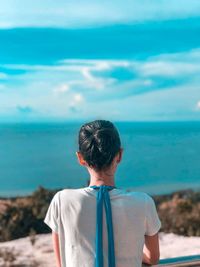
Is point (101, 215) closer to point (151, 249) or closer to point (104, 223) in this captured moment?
point (104, 223)

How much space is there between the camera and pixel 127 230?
112 centimetres

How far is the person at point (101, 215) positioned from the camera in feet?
3.63

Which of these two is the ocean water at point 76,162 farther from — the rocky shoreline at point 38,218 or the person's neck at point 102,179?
the person's neck at point 102,179

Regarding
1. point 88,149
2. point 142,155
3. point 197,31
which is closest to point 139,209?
point 88,149

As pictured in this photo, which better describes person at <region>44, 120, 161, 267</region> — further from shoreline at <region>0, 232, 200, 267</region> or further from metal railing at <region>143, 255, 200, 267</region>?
shoreline at <region>0, 232, 200, 267</region>

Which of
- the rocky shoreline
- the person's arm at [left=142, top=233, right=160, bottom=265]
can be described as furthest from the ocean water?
the person's arm at [left=142, top=233, right=160, bottom=265]

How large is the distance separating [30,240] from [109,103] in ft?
50.3

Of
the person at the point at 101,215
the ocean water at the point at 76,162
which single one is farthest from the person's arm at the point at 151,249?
the ocean water at the point at 76,162

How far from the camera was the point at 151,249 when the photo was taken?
3.86 ft

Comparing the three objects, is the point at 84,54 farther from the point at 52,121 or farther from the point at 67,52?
the point at 52,121

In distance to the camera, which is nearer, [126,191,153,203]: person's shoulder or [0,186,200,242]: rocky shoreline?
[126,191,153,203]: person's shoulder

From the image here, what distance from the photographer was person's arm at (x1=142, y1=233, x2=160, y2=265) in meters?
1.17

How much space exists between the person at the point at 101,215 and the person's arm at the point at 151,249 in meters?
0.02

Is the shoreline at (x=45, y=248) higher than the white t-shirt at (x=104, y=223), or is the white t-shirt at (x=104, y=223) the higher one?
the white t-shirt at (x=104, y=223)
